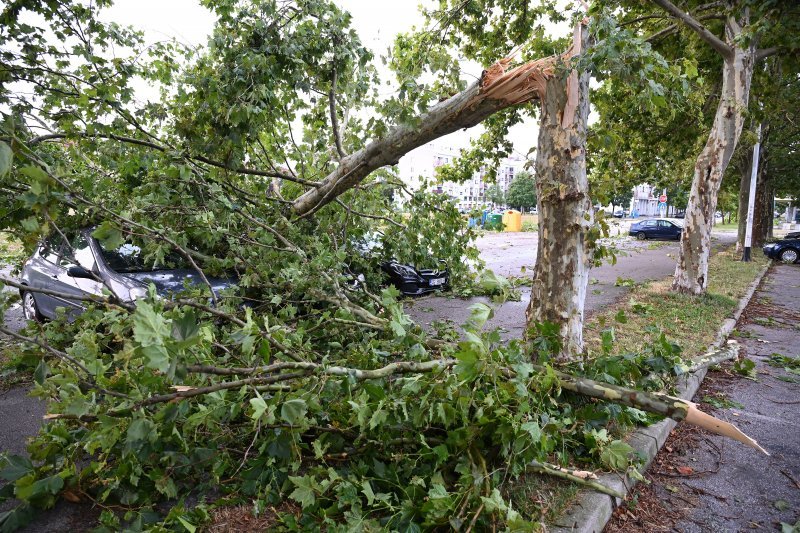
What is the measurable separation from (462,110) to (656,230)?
3509 cm

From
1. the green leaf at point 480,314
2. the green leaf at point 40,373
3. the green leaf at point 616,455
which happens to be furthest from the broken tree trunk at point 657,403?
the green leaf at point 40,373

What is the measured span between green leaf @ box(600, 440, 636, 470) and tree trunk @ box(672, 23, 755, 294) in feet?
25.1

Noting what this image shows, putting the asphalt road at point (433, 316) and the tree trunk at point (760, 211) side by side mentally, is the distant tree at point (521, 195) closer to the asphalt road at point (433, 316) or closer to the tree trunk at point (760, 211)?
the tree trunk at point (760, 211)

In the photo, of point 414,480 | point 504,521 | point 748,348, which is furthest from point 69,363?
point 748,348

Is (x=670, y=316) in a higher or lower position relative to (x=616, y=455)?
lower

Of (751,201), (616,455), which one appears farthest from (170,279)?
(751,201)

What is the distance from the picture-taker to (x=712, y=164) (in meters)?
8.96

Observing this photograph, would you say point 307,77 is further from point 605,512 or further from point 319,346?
point 605,512

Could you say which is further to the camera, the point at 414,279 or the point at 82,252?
the point at 414,279

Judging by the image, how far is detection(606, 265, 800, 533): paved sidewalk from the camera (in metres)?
2.80

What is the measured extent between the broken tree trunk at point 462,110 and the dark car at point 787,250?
20348 millimetres

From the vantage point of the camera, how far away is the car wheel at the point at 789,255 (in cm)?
1845

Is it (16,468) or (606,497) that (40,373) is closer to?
(16,468)

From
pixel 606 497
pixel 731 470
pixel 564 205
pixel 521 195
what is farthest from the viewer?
pixel 521 195
